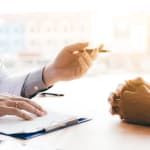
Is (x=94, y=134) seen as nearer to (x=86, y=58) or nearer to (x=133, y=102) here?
(x=133, y=102)

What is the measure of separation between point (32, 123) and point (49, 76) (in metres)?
0.52

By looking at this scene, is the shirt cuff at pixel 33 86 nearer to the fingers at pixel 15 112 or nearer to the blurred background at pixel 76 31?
the fingers at pixel 15 112

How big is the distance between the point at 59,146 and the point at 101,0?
1302 mm

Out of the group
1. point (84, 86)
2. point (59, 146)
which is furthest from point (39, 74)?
point (59, 146)

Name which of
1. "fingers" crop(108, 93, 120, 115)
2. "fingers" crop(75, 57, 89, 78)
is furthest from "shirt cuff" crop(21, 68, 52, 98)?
"fingers" crop(108, 93, 120, 115)

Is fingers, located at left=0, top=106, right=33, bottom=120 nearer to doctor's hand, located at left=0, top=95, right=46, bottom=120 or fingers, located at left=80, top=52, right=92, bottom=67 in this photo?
doctor's hand, located at left=0, top=95, right=46, bottom=120

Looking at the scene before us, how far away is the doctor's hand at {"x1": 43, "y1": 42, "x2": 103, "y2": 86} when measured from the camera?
3.77ft

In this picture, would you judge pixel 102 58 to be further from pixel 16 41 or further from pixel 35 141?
pixel 35 141

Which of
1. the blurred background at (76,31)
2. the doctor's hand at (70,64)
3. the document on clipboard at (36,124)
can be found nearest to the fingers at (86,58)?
the doctor's hand at (70,64)

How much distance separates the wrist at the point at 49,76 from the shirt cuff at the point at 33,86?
0.05ft

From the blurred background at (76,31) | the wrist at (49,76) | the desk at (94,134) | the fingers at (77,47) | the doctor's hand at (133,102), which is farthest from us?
the blurred background at (76,31)

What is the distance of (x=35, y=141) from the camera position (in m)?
0.67

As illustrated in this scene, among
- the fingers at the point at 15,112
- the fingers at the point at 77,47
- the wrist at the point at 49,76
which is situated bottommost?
the fingers at the point at 15,112

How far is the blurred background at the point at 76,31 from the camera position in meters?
1.83
